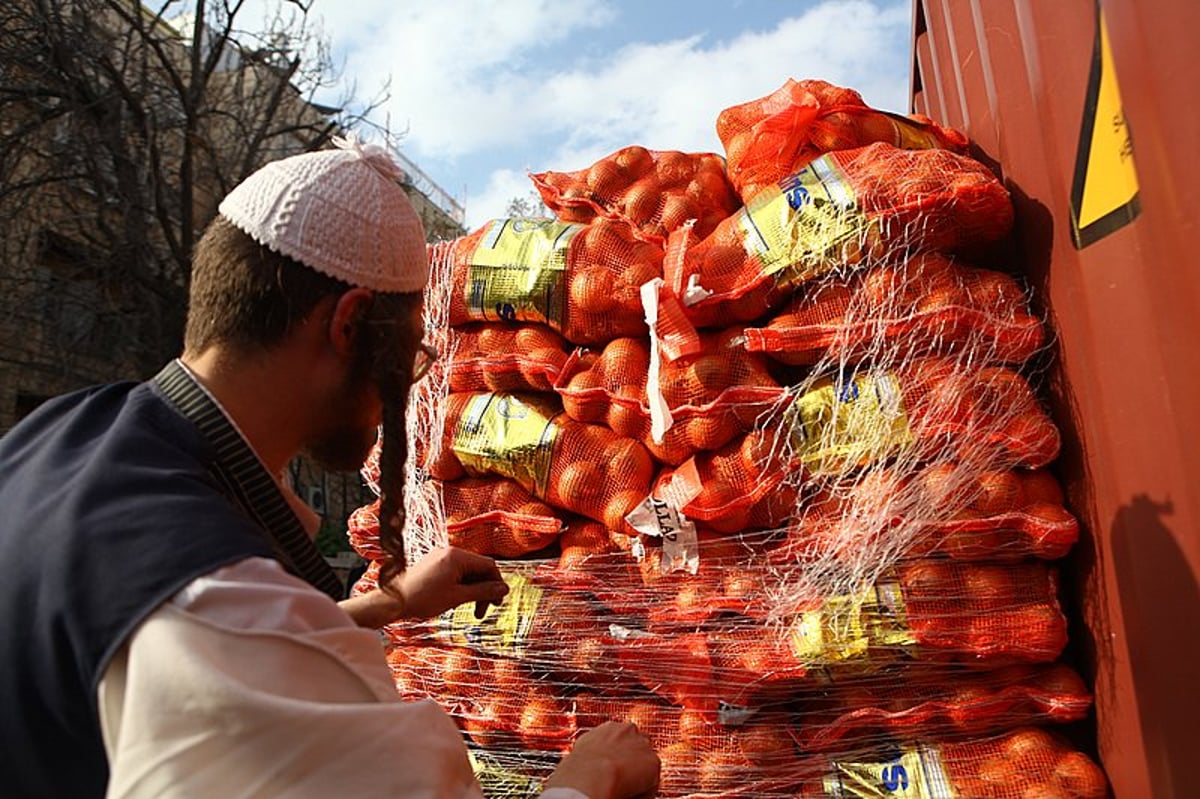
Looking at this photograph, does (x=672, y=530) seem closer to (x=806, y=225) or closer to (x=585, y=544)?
(x=585, y=544)

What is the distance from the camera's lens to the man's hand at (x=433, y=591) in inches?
76.9

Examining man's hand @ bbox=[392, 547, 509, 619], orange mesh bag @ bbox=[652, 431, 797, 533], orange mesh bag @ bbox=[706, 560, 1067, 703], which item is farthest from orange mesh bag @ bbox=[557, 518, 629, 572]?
orange mesh bag @ bbox=[706, 560, 1067, 703]

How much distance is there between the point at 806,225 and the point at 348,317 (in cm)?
133

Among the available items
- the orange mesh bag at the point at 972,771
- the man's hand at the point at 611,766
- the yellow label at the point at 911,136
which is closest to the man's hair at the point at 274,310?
the man's hand at the point at 611,766

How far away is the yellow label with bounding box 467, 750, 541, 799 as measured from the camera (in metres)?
2.37

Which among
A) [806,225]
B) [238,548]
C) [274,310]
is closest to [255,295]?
[274,310]

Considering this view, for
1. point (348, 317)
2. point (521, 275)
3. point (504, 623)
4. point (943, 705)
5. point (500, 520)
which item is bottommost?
point (943, 705)

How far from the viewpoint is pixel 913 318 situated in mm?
2162

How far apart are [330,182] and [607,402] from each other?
1288 mm

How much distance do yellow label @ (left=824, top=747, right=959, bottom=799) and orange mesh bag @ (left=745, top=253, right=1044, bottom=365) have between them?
0.93 m

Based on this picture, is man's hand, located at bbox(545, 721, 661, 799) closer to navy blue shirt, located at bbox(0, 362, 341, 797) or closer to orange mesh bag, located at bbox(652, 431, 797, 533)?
navy blue shirt, located at bbox(0, 362, 341, 797)

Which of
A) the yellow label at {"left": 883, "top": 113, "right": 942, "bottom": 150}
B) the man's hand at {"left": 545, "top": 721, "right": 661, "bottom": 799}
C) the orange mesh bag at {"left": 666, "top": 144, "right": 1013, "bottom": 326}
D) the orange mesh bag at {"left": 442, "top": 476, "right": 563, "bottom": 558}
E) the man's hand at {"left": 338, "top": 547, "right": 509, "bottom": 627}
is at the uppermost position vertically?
the yellow label at {"left": 883, "top": 113, "right": 942, "bottom": 150}

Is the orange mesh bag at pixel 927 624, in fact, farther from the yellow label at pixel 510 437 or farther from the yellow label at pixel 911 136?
the yellow label at pixel 911 136

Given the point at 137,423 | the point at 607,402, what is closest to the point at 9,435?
the point at 137,423
